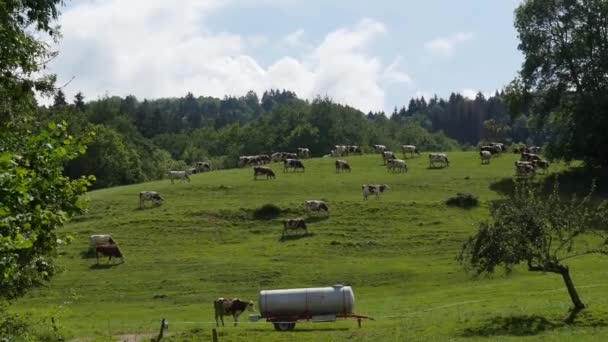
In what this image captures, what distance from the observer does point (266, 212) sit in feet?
203

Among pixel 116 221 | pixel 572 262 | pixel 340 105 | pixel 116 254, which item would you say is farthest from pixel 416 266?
pixel 340 105

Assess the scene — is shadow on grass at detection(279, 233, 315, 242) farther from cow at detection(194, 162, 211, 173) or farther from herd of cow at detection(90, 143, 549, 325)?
cow at detection(194, 162, 211, 173)

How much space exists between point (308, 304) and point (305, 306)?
0.16 m

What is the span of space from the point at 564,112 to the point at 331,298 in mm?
45236

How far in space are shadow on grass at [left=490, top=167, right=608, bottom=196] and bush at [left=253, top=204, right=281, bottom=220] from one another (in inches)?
709

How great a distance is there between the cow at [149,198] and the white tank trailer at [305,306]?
31607 mm

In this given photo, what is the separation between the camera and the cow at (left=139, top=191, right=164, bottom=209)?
65688 mm

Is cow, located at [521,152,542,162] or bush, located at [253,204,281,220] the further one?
cow, located at [521,152,542,162]

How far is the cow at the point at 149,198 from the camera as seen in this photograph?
65.7m

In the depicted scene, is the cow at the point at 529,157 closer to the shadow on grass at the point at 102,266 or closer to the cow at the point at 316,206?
the cow at the point at 316,206

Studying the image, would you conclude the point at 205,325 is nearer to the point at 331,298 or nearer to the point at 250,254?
the point at 331,298

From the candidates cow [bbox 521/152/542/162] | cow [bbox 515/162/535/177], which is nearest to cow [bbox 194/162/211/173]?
cow [bbox 521/152/542/162]

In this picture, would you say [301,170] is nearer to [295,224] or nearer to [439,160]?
[439,160]

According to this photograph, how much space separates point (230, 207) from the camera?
63.2m
